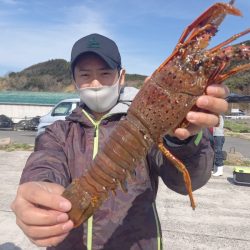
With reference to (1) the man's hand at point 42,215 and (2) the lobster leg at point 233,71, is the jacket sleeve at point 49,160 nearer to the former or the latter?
(1) the man's hand at point 42,215

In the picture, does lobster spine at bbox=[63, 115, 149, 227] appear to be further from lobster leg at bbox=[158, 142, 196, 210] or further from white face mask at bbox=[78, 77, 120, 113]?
white face mask at bbox=[78, 77, 120, 113]

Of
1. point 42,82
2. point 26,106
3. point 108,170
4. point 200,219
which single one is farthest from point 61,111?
point 42,82

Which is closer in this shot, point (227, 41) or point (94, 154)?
point (227, 41)

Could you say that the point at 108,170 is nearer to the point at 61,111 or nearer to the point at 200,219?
the point at 200,219

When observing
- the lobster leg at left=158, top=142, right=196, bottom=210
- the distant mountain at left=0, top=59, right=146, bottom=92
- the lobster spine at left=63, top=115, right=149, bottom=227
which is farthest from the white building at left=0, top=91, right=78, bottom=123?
the distant mountain at left=0, top=59, right=146, bottom=92

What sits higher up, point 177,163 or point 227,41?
point 227,41

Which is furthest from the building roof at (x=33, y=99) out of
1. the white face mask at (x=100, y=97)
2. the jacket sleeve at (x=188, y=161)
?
the jacket sleeve at (x=188, y=161)

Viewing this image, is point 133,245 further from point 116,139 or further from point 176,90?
point 176,90
